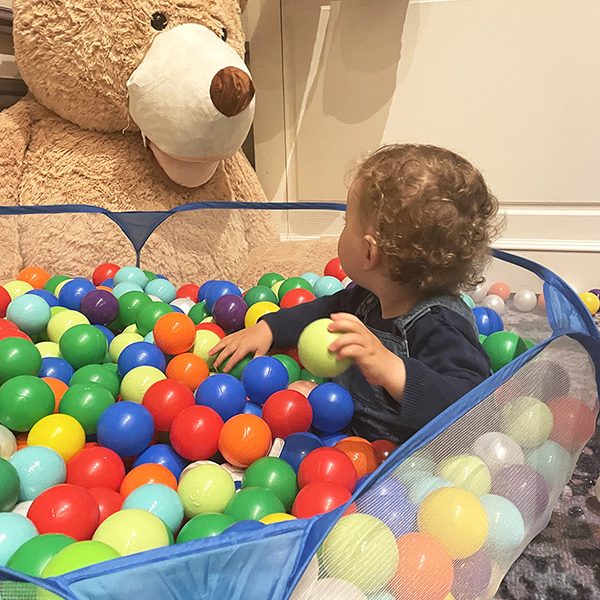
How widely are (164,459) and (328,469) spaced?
216 mm

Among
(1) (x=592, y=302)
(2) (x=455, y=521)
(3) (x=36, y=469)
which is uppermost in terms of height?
(2) (x=455, y=521)

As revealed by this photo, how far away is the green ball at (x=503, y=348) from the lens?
0.95 m

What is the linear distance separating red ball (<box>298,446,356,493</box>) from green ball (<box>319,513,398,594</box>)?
15 cm

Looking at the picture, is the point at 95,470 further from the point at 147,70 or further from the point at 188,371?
the point at 147,70

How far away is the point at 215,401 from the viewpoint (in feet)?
2.71

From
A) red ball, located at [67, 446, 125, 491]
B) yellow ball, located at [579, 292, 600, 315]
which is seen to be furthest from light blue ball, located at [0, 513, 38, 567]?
yellow ball, located at [579, 292, 600, 315]

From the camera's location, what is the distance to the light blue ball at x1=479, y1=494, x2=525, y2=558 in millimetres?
589

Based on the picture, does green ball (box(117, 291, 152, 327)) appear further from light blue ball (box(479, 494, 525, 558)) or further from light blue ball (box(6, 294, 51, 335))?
light blue ball (box(479, 494, 525, 558))

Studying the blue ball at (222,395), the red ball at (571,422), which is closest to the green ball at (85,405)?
the blue ball at (222,395)

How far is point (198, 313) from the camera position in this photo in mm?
1166

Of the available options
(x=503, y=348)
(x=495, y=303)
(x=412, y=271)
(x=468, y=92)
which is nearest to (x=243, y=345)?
(x=412, y=271)

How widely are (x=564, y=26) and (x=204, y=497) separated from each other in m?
1.42

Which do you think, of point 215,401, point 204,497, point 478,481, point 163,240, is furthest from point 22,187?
point 478,481

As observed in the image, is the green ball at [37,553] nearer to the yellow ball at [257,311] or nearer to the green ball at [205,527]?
the green ball at [205,527]
